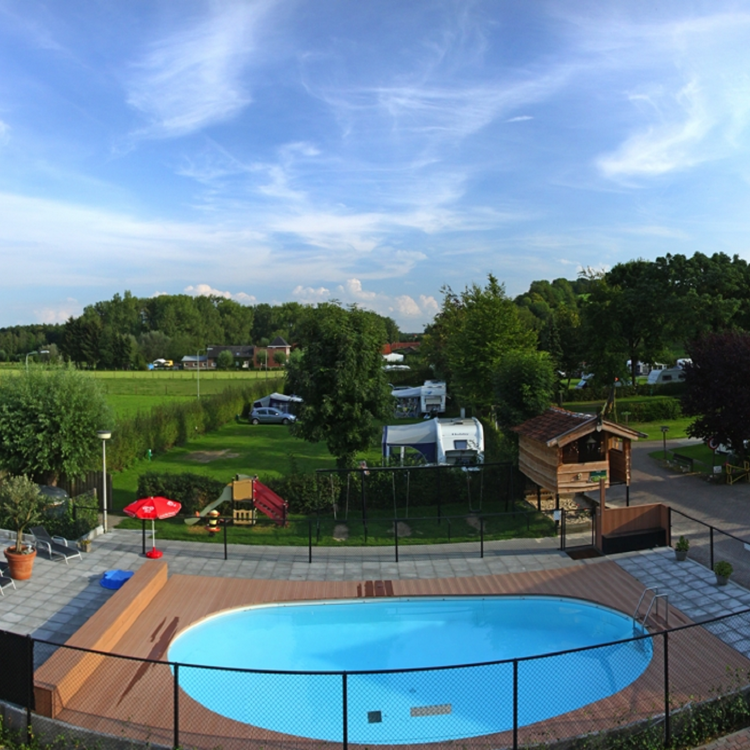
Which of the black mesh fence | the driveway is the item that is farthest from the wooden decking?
the driveway

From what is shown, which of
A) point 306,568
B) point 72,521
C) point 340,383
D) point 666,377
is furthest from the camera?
point 666,377

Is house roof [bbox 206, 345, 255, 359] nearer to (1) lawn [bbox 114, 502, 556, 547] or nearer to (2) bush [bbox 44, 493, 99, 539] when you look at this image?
(1) lawn [bbox 114, 502, 556, 547]

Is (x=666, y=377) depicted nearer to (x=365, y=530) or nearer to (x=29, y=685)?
(x=365, y=530)

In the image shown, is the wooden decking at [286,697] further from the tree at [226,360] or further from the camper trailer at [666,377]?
the tree at [226,360]

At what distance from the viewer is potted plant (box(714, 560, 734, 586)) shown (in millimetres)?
11992

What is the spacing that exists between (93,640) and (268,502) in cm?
741

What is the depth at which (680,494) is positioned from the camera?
19.7 m

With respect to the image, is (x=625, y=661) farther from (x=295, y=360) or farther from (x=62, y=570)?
(x=295, y=360)

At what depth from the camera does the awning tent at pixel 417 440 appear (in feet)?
76.6

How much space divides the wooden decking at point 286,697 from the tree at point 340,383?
6801mm

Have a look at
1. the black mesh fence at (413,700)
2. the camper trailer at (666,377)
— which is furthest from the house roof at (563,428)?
the camper trailer at (666,377)

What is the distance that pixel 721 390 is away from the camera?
19828 mm

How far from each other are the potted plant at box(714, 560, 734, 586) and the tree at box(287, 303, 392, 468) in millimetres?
10196

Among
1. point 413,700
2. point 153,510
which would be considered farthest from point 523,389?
point 413,700
